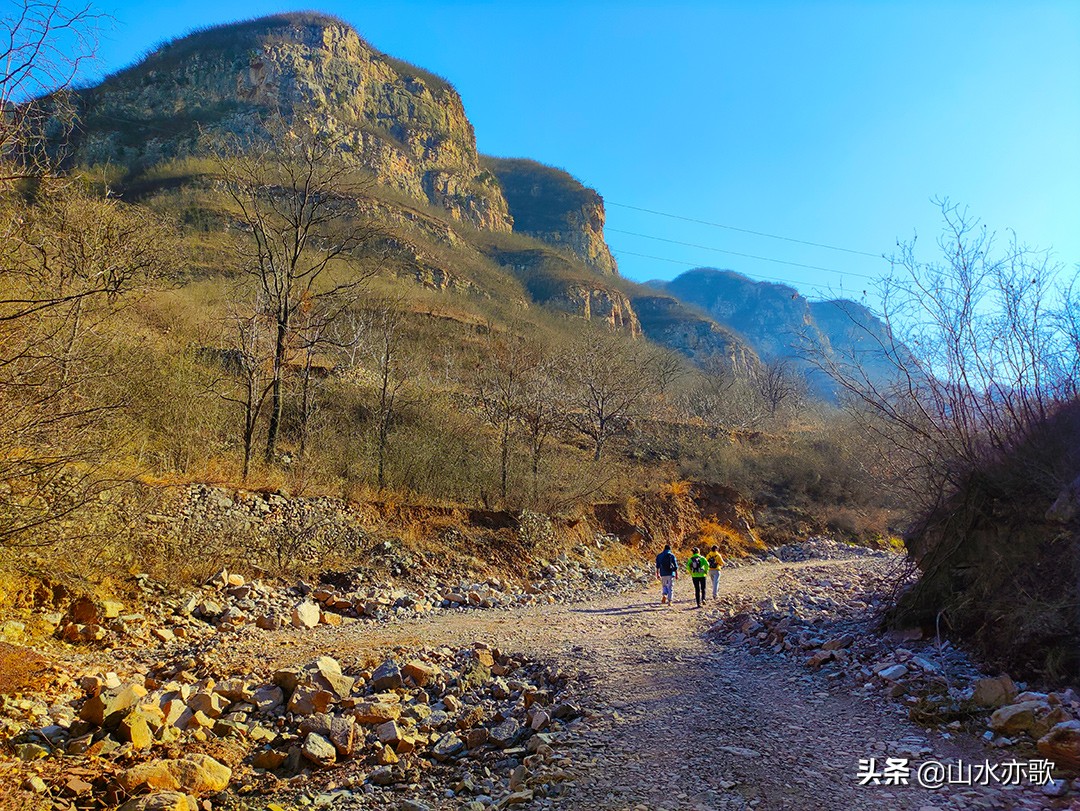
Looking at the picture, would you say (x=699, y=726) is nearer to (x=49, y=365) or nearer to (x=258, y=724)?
(x=258, y=724)

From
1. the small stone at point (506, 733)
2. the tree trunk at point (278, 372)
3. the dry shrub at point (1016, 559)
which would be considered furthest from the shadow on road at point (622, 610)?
the tree trunk at point (278, 372)

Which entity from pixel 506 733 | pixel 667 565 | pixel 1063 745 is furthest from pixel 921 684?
pixel 667 565

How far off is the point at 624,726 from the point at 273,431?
525 inches

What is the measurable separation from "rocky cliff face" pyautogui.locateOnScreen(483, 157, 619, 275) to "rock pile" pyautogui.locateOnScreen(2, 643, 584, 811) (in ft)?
392

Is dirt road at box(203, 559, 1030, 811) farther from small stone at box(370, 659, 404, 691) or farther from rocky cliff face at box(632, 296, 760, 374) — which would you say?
rocky cliff face at box(632, 296, 760, 374)

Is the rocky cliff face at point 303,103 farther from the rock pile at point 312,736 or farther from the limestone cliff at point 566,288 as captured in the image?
the rock pile at point 312,736

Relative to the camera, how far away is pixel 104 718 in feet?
17.3

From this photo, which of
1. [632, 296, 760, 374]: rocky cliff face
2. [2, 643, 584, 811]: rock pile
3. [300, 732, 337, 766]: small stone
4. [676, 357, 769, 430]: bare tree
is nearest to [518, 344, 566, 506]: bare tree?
[2, 643, 584, 811]: rock pile

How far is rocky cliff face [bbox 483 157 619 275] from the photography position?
124 m

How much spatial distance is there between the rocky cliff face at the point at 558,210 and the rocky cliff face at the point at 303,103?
46.1ft

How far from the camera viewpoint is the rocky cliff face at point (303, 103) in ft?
243

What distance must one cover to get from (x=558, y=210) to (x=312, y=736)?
133 metres

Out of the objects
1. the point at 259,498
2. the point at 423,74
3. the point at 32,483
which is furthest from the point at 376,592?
the point at 423,74

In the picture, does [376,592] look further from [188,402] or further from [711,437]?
[711,437]
